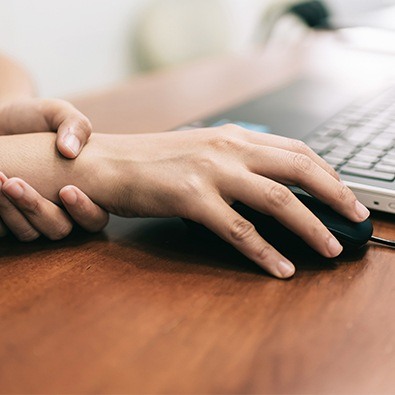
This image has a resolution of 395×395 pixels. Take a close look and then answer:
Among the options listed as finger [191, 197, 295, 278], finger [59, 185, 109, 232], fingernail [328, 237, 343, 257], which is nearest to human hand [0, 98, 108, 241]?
finger [59, 185, 109, 232]

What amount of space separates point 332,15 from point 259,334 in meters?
2.02

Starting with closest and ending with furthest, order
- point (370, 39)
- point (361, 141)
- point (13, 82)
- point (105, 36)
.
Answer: point (361, 141), point (13, 82), point (370, 39), point (105, 36)

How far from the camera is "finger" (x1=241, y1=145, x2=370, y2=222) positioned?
0.53m

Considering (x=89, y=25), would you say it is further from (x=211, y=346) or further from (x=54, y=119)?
(x=211, y=346)

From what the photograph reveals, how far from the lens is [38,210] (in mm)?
568

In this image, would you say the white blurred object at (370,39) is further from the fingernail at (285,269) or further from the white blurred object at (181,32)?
the fingernail at (285,269)

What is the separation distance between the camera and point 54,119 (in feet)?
2.12

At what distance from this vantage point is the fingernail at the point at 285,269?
1.68ft

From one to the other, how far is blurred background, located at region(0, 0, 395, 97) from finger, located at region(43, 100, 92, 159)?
152 centimetres

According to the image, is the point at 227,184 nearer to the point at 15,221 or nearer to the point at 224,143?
the point at 224,143

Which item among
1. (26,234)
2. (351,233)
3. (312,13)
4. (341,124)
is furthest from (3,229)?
(312,13)

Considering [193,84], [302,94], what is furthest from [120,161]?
[193,84]

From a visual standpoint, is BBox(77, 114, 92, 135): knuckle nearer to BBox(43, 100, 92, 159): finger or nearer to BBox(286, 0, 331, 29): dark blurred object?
BBox(43, 100, 92, 159): finger

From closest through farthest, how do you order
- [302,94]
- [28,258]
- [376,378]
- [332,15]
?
[376,378] < [28,258] < [302,94] < [332,15]
